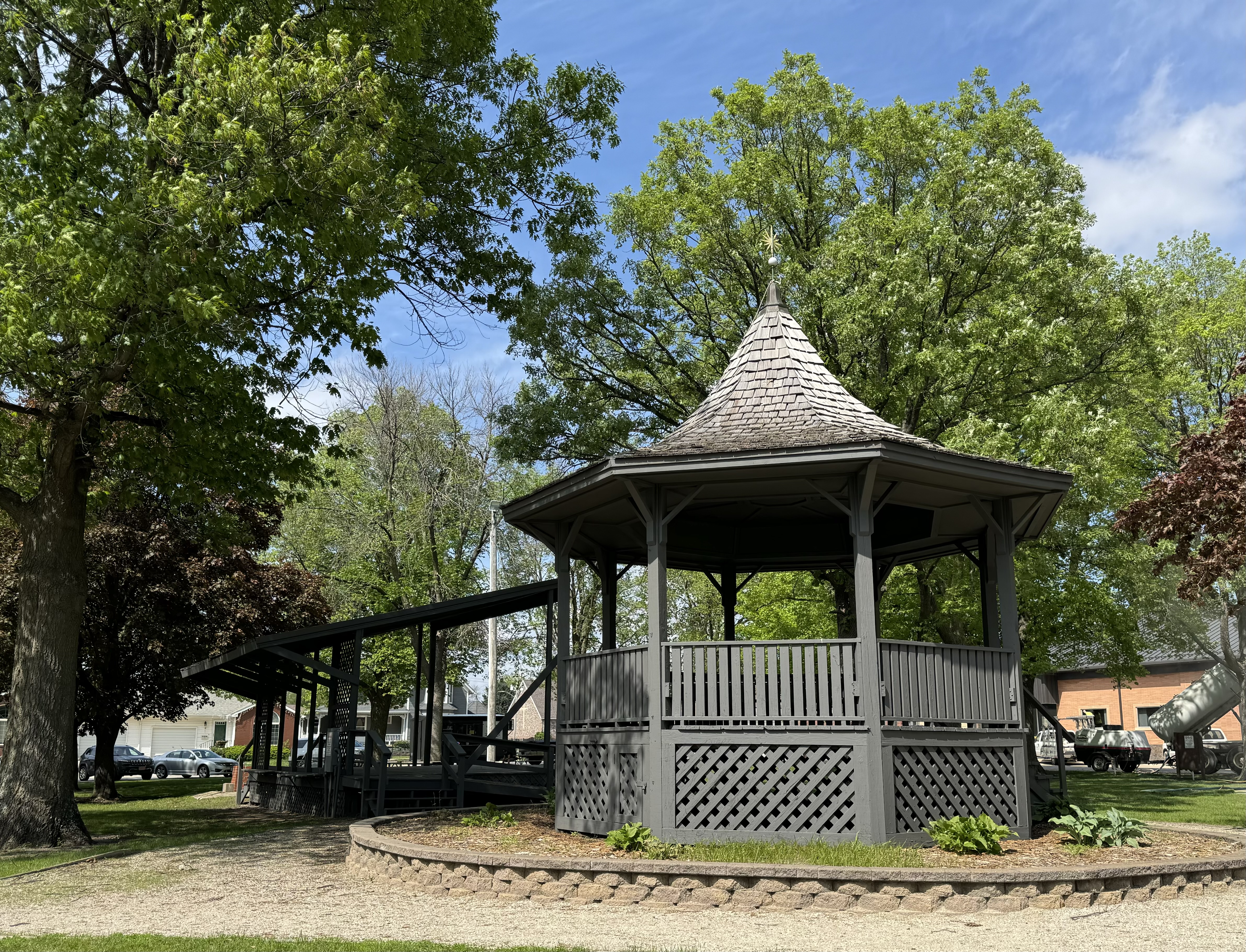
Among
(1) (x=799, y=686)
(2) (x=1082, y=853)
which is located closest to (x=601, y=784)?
(1) (x=799, y=686)

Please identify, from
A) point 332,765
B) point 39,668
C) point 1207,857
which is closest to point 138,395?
point 39,668

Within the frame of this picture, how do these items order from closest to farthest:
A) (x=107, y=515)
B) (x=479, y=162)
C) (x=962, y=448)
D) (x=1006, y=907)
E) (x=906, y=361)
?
(x=1006, y=907)
(x=479, y=162)
(x=962, y=448)
(x=906, y=361)
(x=107, y=515)

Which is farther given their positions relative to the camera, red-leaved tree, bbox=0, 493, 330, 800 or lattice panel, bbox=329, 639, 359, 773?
red-leaved tree, bbox=0, 493, 330, 800

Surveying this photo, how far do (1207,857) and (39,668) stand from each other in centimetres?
1430

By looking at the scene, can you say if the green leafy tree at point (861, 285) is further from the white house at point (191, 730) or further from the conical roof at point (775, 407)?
the white house at point (191, 730)

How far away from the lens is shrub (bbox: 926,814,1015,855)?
10.4m

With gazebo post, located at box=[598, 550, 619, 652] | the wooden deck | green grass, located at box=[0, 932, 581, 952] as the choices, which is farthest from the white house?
green grass, located at box=[0, 932, 581, 952]

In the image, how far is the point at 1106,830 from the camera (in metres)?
11.2

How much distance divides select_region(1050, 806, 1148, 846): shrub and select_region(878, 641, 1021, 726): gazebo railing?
1214 mm

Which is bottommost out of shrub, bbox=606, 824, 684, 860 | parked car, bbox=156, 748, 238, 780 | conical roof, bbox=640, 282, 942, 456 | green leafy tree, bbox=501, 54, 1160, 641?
parked car, bbox=156, 748, 238, 780

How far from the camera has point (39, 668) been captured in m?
14.2

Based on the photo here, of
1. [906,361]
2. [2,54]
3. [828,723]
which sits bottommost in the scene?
[828,723]

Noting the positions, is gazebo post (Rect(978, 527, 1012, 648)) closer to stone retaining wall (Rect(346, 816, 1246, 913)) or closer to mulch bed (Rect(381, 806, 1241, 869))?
mulch bed (Rect(381, 806, 1241, 869))

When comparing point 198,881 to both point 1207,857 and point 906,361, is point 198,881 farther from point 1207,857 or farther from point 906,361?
point 906,361
